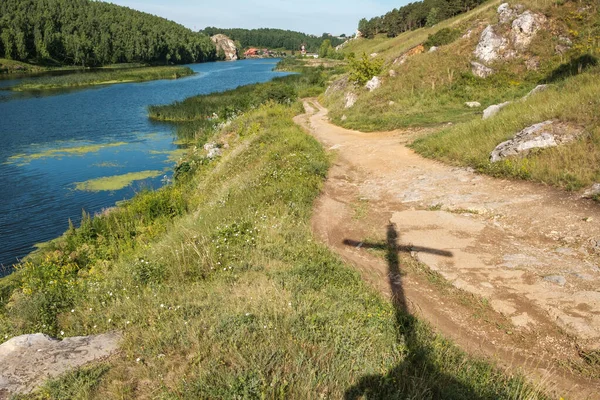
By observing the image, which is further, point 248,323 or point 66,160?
point 66,160

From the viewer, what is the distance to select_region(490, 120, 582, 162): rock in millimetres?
10547

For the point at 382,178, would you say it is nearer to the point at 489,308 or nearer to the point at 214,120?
the point at 489,308

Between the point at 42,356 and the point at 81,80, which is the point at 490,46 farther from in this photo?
the point at 81,80

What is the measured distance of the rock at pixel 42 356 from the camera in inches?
158

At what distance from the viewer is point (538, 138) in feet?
35.4

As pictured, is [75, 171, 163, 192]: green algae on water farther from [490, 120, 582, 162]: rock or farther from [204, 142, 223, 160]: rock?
[490, 120, 582, 162]: rock

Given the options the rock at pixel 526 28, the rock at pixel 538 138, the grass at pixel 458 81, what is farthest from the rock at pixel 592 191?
the rock at pixel 526 28

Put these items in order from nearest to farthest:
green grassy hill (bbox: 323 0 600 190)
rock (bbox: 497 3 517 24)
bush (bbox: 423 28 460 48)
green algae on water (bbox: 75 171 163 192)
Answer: green grassy hill (bbox: 323 0 600 190) → green algae on water (bbox: 75 171 163 192) → rock (bbox: 497 3 517 24) → bush (bbox: 423 28 460 48)

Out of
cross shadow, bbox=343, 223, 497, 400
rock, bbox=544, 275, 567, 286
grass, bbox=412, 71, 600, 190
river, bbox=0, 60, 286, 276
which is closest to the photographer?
cross shadow, bbox=343, 223, 497, 400

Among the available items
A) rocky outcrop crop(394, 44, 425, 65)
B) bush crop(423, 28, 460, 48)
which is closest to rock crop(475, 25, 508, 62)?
bush crop(423, 28, 460, 48)

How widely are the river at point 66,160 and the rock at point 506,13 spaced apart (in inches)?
855

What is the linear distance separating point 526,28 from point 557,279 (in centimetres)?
2242

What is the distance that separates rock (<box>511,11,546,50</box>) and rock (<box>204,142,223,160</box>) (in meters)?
18.1

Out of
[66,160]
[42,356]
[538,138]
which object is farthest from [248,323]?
[66,160]
